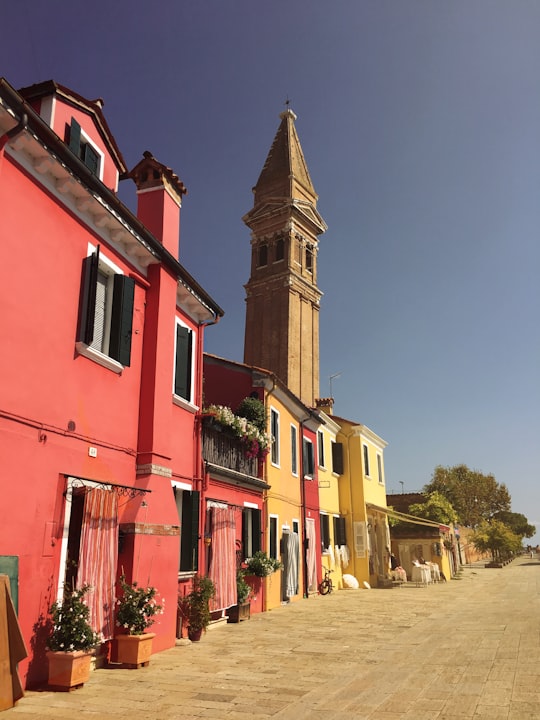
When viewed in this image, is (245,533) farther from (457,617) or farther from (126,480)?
(126,480)

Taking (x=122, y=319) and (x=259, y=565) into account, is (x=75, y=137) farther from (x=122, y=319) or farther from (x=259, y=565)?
(x=259, y=565)

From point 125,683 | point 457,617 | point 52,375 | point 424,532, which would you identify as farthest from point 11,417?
point 424,532

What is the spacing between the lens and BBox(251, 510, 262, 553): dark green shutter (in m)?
15.8

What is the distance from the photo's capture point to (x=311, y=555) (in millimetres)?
21156

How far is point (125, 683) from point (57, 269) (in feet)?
18.3

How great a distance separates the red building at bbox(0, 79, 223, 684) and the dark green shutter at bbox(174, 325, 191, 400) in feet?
0.14

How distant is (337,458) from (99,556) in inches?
766

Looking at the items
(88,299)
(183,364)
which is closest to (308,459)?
(183,364)

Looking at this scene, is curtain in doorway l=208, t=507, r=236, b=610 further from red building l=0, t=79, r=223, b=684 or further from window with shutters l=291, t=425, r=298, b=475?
window with shutters l=291, t=425, r=298, b=475

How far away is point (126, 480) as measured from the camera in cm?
934

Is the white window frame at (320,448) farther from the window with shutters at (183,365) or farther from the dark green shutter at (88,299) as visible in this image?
the dark green shutter at (88,299)

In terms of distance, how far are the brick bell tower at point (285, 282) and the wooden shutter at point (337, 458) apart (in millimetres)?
12201

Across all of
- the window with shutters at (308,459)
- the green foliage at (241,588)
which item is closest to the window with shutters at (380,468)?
the window with shutters at (308,459)

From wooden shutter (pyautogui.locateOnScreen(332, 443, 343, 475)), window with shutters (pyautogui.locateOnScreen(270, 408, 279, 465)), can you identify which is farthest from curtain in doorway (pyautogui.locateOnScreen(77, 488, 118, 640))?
wooden shutter (pyautogui.locateOnScreen(332, 443, 343, 475))
